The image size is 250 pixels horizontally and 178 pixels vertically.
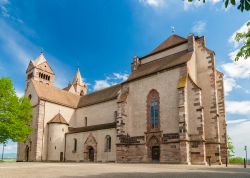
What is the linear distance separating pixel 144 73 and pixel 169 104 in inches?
263

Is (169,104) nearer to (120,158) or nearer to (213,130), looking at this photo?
(213,130)

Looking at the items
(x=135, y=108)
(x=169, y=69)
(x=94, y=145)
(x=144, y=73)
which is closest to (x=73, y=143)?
(x=94, y=145)

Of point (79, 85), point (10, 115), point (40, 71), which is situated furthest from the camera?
point (79, 85)

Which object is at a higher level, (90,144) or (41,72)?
(41,72)

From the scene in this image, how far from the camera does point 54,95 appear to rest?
4825cm

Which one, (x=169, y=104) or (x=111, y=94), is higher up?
(x=111, y=94)

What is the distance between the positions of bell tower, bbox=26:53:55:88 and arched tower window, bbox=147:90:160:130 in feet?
136

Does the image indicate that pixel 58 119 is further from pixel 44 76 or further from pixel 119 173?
pixel 119 173

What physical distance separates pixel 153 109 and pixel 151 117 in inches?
43.3

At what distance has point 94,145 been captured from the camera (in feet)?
127

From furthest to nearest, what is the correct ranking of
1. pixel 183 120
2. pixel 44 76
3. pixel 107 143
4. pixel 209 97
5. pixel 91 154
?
pixel 44 76 → pixel 91 154 → pixel 107 143 → pixel 209 97 → pixel 183 120

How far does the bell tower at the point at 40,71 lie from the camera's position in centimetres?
6560

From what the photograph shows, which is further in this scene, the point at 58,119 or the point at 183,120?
the point at 58,119

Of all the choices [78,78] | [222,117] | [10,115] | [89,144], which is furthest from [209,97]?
[78,78]
